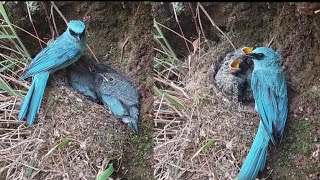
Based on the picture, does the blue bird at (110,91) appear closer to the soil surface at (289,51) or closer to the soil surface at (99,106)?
the soil surface at (99,106)

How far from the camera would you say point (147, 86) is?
2410mm

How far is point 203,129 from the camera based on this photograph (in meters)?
2.36

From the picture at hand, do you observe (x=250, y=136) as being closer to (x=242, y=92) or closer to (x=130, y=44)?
(x=242, y=92)

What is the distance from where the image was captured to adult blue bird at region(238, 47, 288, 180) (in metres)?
2.29

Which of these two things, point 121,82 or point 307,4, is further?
point 121,82

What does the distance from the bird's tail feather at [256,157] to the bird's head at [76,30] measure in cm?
69

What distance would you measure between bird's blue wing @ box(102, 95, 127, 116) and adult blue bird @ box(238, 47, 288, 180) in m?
0.46

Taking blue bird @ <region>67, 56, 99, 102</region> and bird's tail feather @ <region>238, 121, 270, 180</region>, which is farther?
blue bird @ <region>67, 56, 99, 102</region>

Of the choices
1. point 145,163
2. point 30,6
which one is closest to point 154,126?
point 145,163

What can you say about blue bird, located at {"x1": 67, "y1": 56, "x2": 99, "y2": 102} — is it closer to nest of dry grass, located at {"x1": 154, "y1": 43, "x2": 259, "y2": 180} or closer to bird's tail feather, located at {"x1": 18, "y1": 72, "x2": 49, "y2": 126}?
bird's tail feather, located at {"x1": 18, "y1": 72, "x2": 49, "y2": 126}

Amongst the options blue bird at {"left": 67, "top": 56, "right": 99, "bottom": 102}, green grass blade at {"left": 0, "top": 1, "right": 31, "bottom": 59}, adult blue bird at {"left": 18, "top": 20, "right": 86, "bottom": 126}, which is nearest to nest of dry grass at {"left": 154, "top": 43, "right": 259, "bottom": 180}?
blue bird at {"left": 67, "top": 56, "right": 99, "bottom": 102}

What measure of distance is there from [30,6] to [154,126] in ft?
2.01

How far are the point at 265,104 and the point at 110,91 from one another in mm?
538

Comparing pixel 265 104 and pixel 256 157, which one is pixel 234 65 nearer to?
pixel 265 104
